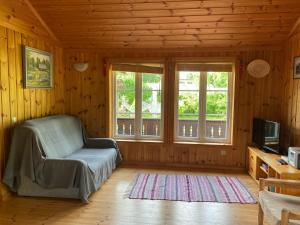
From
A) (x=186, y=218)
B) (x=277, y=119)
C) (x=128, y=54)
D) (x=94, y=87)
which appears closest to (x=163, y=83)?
(x=128, y=54)

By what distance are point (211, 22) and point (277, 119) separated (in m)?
2.02

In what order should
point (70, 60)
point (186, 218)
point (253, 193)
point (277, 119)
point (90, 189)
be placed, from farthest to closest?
point (70, 60) < point (277, 119) < point (253, 193) < point (90, 189) < point (186, 218)

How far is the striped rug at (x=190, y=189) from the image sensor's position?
11.4ft

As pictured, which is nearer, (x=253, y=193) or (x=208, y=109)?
(x=253, y=193)

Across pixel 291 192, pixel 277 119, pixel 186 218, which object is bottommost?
pixel 186 218

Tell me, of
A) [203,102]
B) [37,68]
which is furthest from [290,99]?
[37,68]

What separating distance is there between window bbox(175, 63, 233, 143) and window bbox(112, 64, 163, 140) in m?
0.39

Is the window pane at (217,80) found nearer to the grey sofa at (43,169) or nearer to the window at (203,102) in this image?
the window at (203,102)

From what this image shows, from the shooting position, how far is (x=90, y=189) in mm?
3375

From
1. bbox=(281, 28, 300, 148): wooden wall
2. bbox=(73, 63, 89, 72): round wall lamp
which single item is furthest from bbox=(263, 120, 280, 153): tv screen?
bbox=(73, 63, 89, 72): round wall lamp

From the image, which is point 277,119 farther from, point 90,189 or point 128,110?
point 90,189

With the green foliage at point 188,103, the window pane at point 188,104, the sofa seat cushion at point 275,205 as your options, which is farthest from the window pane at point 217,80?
the sofa seat cushion at point 275,205

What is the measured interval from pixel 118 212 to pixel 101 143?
177 centimetres

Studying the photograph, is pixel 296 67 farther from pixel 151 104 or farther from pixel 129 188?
pixel 129 188
